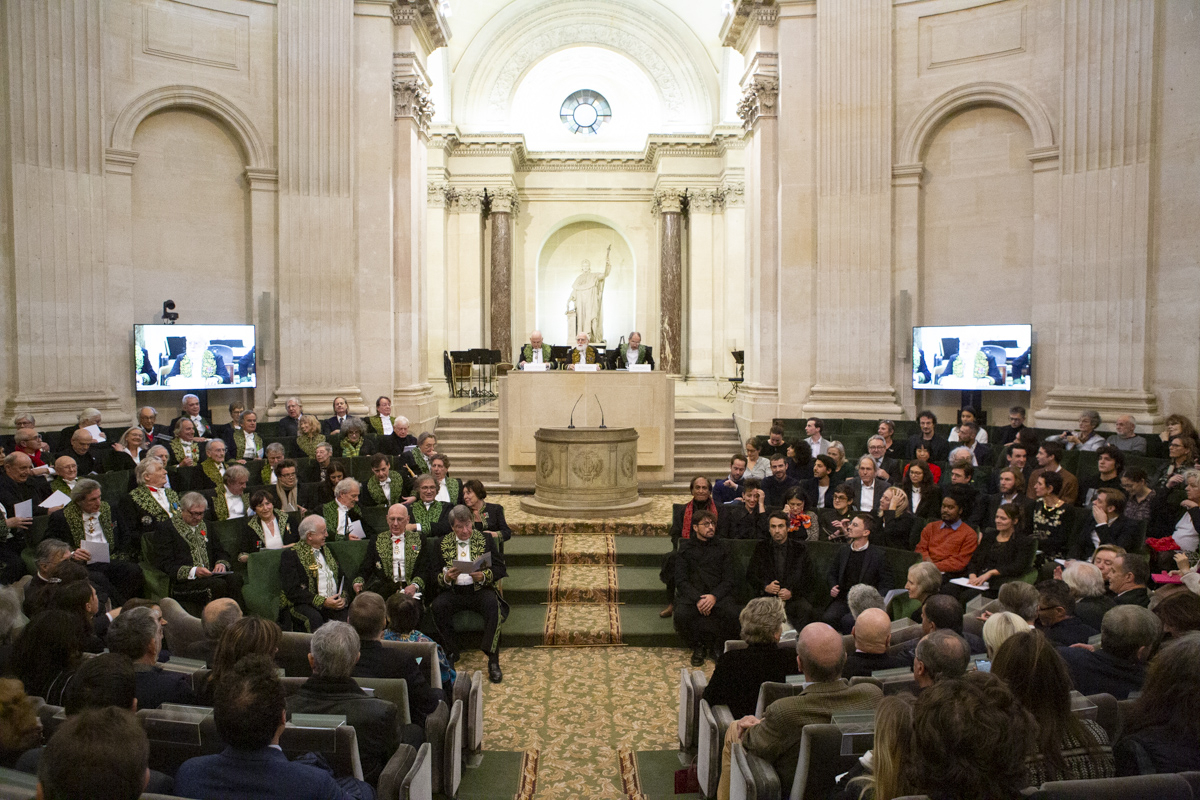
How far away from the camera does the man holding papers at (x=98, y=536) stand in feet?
20.7

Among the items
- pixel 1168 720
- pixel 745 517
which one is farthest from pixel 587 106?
pixel 1168 720

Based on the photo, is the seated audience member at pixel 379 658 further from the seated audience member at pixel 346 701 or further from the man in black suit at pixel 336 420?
the man in black suit at pixel 336 420

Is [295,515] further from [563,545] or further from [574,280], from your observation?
[574,280]

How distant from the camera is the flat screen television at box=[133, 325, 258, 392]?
11.5m

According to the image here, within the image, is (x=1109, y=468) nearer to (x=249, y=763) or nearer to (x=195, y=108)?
(x=249, y=763)

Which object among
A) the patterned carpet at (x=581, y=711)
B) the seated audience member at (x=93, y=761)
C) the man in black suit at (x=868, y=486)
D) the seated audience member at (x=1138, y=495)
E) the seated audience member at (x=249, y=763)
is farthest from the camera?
the man in black suit at (x=868, y=486)

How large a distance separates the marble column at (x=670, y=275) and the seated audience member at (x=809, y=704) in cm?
1884

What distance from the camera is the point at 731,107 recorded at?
22062 millimetres

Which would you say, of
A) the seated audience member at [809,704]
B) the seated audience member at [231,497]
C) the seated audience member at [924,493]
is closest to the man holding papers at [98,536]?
the seated audience member at [231,497]

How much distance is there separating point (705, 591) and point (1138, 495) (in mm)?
3346

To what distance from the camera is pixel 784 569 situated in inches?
269

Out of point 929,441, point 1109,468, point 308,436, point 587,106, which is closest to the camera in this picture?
point 1109,468

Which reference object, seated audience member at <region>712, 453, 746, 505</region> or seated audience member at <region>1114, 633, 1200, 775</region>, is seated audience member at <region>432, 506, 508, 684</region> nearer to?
seated audience member at <region>712, 453, 746, 505</region>

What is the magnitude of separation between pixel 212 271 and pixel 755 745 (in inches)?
444
